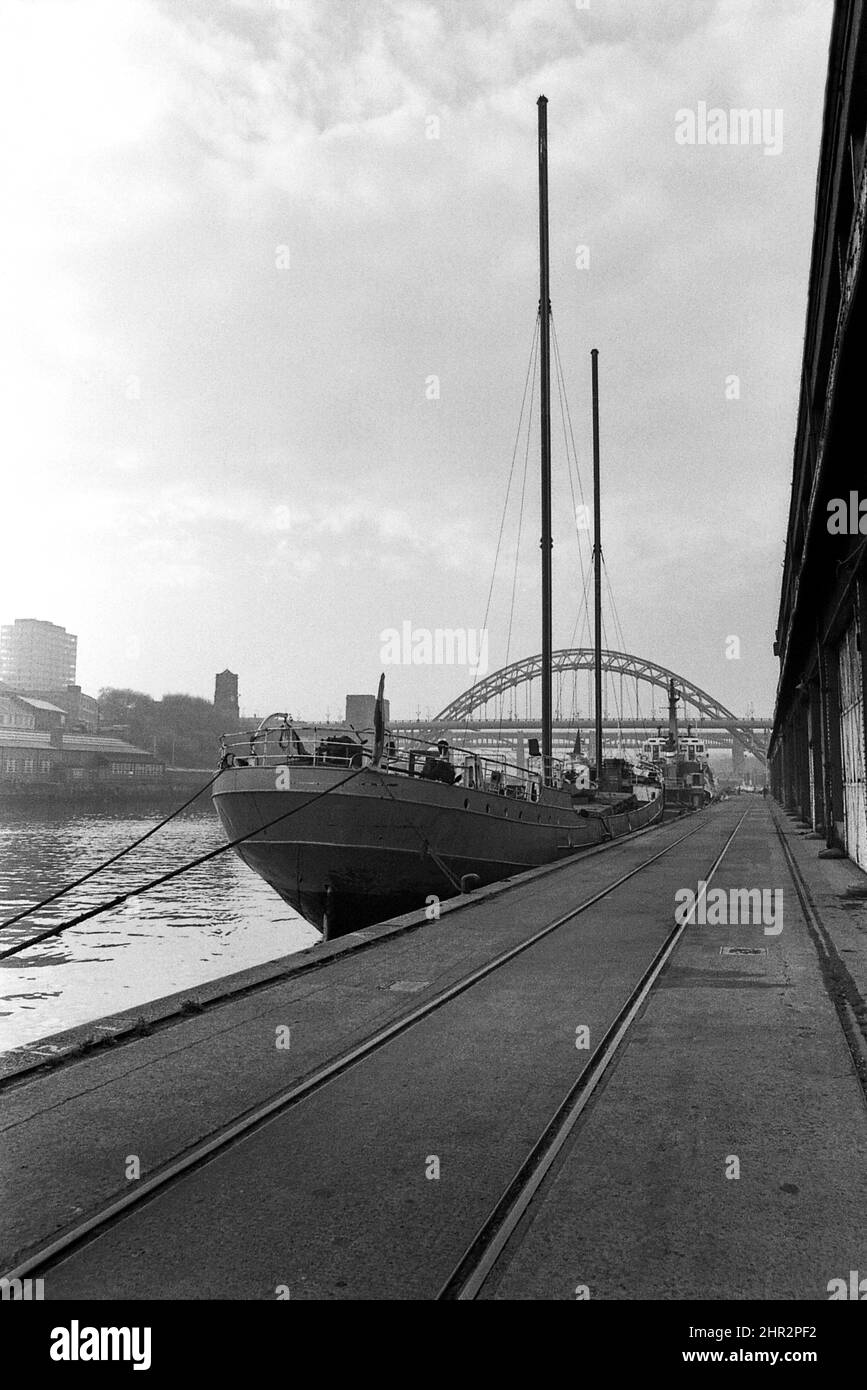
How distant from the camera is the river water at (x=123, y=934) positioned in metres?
15.6

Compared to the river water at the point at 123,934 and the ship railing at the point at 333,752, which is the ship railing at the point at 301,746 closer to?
the ship railing at the point at 333,752

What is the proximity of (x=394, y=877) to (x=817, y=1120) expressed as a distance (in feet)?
38.8

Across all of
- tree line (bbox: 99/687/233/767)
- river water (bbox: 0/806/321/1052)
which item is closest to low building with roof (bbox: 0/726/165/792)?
tree line (bbox: 99/687/233/767)

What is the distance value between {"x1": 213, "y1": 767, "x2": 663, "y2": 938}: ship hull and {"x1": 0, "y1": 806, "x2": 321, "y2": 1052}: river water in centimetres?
317

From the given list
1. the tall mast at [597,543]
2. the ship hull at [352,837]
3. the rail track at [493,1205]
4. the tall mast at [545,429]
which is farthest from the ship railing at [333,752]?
the tall mast at [597,543]

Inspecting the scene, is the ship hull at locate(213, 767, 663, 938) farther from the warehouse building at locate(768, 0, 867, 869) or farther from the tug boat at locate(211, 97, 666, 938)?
the warehouse building at locate(768, 0, 867, 869)

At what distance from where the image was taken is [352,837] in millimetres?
15805

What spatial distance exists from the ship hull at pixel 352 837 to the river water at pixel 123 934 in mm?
3166

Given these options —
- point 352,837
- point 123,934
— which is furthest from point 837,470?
point 123,934

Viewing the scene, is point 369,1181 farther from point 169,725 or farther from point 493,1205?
point 169,725

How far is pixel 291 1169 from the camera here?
436cm

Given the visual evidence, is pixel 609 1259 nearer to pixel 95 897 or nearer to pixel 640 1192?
pixel 640 1192

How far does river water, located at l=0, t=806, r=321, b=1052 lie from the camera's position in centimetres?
1555
